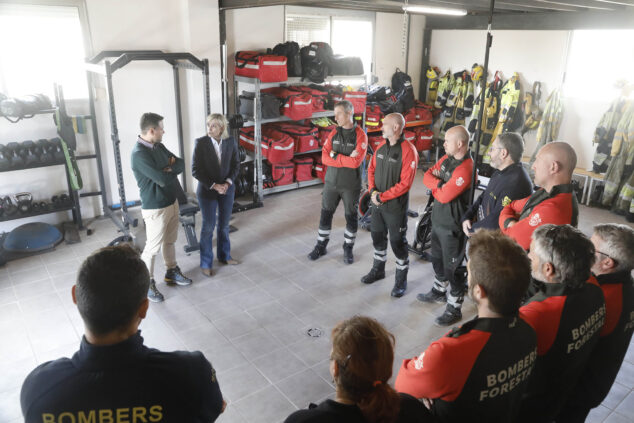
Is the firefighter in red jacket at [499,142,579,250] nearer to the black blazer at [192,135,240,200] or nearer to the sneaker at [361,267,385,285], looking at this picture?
the sneaker at [361,267,385,285]

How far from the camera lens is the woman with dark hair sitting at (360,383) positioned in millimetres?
1327

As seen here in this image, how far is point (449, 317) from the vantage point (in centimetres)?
427

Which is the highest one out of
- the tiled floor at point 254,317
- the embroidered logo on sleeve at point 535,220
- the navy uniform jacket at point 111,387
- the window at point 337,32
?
the window at point 337,32

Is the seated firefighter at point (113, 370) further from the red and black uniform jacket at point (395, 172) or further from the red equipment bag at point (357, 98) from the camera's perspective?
the red equipment bag at point (357, 98)

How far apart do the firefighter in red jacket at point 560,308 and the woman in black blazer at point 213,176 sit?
139 inches

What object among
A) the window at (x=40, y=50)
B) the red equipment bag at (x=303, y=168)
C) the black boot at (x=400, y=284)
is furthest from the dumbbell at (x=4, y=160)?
the black boot at (x=400, y=284)

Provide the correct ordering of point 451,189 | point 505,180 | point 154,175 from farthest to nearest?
point 154,175 → point 451,189 → point 505,180

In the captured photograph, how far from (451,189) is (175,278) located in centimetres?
289

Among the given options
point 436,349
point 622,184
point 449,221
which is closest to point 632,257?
point 436,349

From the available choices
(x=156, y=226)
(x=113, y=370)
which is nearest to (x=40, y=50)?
(x=156, y=226)

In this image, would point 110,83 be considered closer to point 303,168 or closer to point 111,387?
point 303,168

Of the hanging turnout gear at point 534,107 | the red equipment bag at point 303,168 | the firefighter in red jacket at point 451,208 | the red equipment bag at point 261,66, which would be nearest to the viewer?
the firefighter in red jacket at point 451,208

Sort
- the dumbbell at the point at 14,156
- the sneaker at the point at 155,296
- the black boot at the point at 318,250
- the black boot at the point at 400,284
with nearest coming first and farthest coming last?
1. the sneaker at the point at 155,296
2. the black boot at the point at 400,284
3. the dumbbell at the point at 14,156
4. the black boot at the point at 318,250

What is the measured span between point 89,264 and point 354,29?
28.5ft
